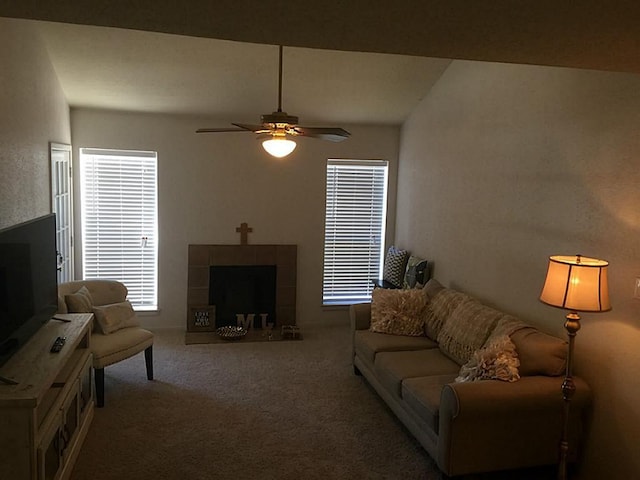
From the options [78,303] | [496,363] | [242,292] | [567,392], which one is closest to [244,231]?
[242,292]

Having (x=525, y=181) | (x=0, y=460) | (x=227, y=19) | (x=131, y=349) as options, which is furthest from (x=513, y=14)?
(x=131, y=349)

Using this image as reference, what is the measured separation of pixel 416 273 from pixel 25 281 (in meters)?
3.58

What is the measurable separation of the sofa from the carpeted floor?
27 cm

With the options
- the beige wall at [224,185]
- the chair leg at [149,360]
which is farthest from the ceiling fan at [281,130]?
the beige wall at [224,185]

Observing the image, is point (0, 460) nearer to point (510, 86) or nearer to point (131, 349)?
point (131, 349)

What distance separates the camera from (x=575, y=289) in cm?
271

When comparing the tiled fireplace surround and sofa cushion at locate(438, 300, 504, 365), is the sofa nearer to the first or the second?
sofa cushion at locate(438, 300, 504, 365)

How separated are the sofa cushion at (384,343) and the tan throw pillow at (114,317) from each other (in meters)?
2.00

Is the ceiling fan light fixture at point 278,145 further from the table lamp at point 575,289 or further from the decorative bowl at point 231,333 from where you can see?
the decorative bowl at point 231,333

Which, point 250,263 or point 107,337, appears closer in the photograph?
point 107,337

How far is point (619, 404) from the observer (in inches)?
116

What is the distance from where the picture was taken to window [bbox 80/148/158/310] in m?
5.65

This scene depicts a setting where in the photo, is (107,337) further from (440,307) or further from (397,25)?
(397,25)

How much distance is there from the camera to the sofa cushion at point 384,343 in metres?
4.24
